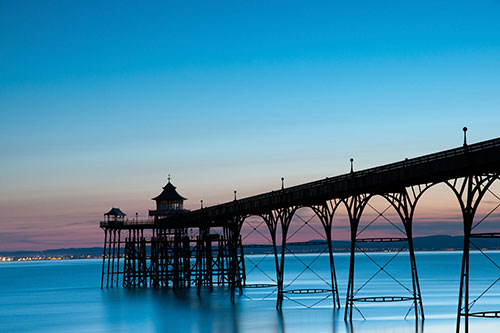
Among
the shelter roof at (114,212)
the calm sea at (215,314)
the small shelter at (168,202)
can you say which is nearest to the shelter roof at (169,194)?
the small shelter at (168,202)

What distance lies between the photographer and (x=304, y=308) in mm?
55844

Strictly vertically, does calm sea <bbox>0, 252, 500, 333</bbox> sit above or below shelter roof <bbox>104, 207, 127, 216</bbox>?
below

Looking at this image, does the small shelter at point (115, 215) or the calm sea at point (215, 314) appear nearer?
the calm sea at point (215, 314)

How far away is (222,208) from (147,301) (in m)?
11.2

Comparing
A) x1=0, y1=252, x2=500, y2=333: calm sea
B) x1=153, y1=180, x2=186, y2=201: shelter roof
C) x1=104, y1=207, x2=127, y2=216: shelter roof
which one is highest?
x1=153, y1=180, x2=186, y2=201: shelter roof

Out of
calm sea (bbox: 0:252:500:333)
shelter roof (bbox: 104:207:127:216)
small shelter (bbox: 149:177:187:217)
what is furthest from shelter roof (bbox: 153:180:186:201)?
calm sea (bbox: 0:252:500:333)

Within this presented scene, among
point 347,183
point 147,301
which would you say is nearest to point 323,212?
point 347,183

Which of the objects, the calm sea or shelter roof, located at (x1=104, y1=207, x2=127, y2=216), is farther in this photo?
shelter roof, located at (x1=104, y1=207, x2=127, y2=216)

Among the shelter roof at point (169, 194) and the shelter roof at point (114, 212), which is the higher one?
the shelter roof at point (169, 194)

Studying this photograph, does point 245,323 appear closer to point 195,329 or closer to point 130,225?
point 195,329

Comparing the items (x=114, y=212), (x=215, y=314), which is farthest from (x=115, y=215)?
(x=215, y=314)

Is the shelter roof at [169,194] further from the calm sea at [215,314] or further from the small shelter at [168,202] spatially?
the calm sea at [215,314]

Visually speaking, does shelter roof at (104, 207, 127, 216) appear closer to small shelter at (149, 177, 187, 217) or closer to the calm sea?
small shelter at (149, 177, 187, 217)

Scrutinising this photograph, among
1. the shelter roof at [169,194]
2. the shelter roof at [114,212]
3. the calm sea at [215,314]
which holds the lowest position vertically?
the calm sea at [215,314]
